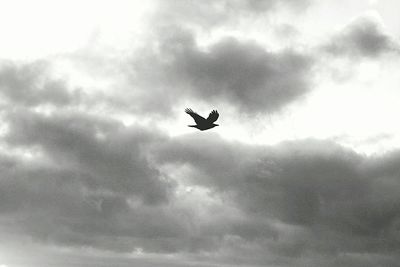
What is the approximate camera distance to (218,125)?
79.8 feet

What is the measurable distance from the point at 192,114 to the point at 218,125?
2.72 meters

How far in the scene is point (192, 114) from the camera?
24.1 meters
